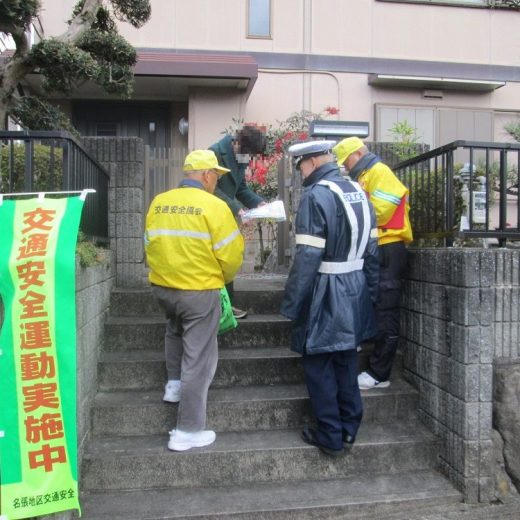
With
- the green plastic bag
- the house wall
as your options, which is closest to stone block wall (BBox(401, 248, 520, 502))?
the green plastic bag

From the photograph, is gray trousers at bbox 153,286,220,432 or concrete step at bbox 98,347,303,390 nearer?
gray trousers at bbox 153,286,220,432

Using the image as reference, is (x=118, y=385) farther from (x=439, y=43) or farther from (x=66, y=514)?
(x=439, y=43)

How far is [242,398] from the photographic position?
3773 mm

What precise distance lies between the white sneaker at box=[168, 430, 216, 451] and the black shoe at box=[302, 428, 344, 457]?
25.0 inches

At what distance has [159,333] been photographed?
4.29 meters

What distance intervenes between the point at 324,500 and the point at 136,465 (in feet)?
3.90

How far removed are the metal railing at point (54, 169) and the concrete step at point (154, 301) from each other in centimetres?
59

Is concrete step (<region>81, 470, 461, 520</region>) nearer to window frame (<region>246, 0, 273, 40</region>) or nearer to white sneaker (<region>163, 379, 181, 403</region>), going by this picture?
white sneaker (<region>163, 379, 181, 403</region>)

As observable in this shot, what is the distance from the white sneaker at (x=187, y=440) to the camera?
3365 millimetres

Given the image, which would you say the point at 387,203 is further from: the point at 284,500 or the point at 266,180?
the point at 266,180

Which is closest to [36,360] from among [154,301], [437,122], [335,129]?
[154,301]

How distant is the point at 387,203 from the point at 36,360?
260 centimetres

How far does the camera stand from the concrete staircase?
3166 millimetres

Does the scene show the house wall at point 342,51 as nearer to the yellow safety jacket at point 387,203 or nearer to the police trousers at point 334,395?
the yellow safety jacket at point 387,203
